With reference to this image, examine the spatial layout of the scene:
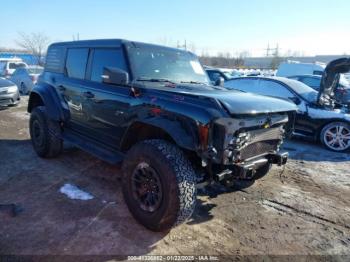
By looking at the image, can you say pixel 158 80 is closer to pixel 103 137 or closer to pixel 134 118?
pixel 134 118

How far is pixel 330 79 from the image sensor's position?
25.1 feet

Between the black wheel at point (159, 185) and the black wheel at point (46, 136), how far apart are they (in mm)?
2375

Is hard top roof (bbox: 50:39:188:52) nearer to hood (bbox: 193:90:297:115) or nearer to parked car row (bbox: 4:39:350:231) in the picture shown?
parked car row (bbox: 4:39:350:231)

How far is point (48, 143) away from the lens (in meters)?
5.41

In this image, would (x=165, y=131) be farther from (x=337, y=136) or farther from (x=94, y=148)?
(x=337, y=136)

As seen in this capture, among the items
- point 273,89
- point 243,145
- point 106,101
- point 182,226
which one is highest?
point 106,101

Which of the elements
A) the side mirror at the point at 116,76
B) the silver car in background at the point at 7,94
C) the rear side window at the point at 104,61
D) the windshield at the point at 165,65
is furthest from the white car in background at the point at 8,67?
the side mirror at the point at 116,76

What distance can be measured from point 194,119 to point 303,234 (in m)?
1.85

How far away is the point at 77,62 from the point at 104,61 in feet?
2.83

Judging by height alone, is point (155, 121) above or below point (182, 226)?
above

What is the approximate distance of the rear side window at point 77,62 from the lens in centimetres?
484

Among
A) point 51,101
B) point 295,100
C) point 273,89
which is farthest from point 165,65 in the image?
point 273,89

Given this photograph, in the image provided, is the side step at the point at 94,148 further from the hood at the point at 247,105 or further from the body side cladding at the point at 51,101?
the hood at the point at 247,105

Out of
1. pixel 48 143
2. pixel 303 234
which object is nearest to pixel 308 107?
pixel 303 234
